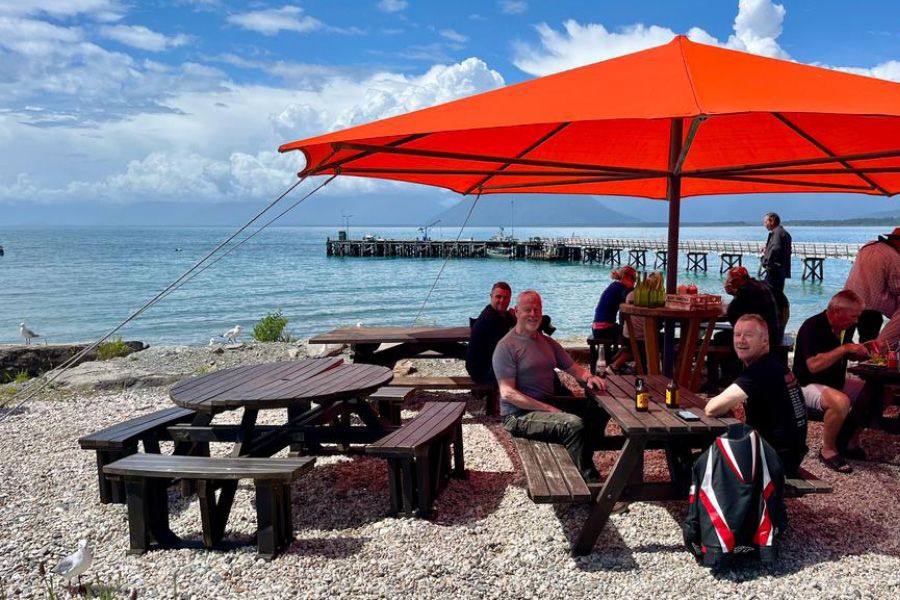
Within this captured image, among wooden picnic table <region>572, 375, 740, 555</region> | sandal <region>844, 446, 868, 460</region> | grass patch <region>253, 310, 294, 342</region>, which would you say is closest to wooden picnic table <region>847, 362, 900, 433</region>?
sandal <region>844, 446, 868, 460</region>

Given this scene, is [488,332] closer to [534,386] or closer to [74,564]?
[534,386]

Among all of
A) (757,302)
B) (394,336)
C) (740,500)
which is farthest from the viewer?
(394,336)

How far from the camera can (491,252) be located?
70812 millimetres

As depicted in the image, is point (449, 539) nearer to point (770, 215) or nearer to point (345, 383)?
point (345, 383)

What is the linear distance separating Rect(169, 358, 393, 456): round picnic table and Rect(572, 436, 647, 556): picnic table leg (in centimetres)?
151

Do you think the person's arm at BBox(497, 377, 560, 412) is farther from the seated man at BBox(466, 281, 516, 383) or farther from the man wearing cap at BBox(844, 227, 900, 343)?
the man wearing cap at BBox(844, 227, 900, 343)

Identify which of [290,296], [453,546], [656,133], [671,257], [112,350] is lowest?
[290,296]

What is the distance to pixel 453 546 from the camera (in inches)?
130

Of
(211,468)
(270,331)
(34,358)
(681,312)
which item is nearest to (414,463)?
(211,468)

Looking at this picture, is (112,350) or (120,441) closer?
(120,441)

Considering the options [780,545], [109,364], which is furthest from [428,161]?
[109,364]

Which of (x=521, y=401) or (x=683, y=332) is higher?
(x=683, y=332)

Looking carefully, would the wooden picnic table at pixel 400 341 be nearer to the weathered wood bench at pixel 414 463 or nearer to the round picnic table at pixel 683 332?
the round picnic table at pixel 683 332

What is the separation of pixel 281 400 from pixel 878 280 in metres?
5.10
